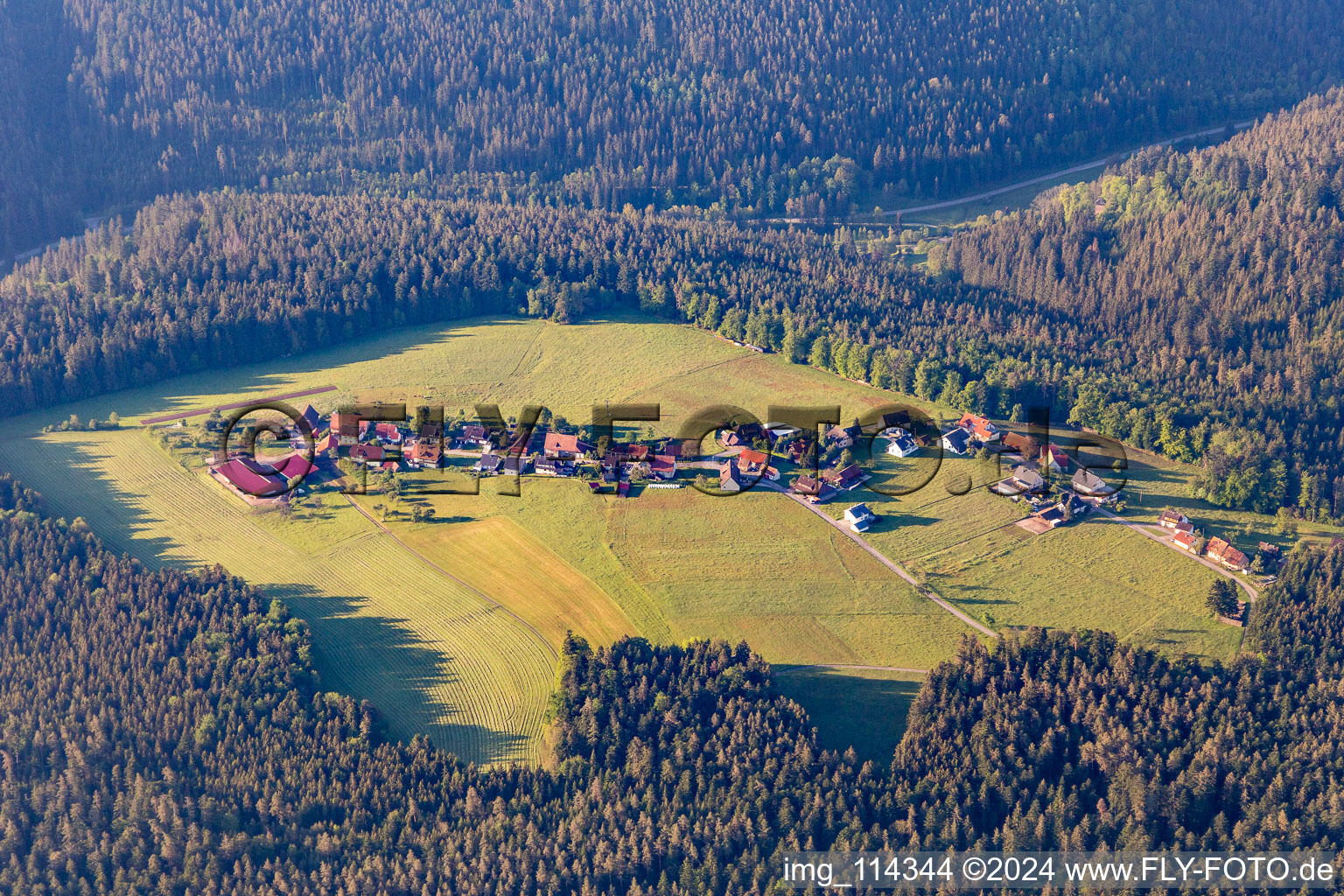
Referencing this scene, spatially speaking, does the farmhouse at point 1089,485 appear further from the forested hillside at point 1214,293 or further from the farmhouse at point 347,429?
the farmhouse at point 347,429

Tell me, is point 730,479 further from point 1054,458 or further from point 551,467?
point 1054,458

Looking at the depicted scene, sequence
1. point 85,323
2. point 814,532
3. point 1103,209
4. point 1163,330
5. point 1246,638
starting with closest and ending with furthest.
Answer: point 1246,638
point 814,532
point 85,323
point 1163,330
point 1103,209

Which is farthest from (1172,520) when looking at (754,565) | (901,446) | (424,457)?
(424,457)

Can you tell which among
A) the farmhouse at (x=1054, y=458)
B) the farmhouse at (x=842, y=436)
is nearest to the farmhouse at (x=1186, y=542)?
the farmhouse at (x=1054, y=458)

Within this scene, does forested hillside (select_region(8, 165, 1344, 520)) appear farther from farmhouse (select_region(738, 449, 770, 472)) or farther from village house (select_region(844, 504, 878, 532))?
village house (select_region(844, 504, 878, 532))

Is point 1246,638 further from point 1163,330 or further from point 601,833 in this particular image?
point 1163,330

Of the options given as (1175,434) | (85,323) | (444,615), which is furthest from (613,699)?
(85,323)
